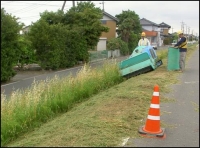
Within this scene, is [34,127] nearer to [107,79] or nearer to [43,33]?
[107,79]

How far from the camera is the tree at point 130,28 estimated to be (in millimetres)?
40062

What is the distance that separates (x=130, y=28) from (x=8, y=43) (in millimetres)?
30972

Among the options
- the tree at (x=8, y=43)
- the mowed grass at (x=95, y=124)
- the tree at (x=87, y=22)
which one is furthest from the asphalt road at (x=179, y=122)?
the tree at (x=87, y=22)

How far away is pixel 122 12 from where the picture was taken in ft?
154

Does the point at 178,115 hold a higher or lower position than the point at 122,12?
lower

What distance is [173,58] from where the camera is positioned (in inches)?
498

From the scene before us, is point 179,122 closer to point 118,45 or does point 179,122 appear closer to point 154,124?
point 154,124

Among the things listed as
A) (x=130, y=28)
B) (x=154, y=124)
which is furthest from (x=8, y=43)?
(x=130, y=28)

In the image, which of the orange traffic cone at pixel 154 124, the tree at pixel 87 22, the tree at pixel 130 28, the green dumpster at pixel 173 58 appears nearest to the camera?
the orange traffic cone at pixel 154 124

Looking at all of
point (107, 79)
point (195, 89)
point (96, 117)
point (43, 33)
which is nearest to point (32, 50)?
point (43, 33)

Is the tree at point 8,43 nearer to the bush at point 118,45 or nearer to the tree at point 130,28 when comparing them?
the bush at point 118,45

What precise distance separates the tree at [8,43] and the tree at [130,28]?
1109 inches

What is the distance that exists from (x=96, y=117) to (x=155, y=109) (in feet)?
4.06

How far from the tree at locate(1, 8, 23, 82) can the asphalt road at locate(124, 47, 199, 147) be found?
721 centimetres
